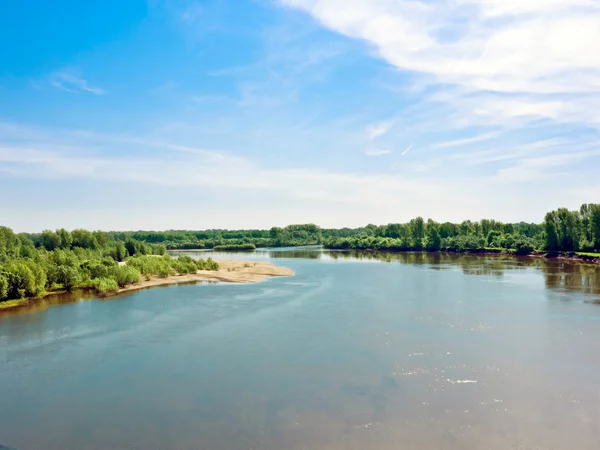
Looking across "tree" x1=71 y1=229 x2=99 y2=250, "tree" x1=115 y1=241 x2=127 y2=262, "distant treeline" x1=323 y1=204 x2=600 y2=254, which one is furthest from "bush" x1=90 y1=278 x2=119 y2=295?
"distant treeline" x1=323 y1=204 x2=600 y2=254

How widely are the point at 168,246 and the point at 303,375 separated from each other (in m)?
121

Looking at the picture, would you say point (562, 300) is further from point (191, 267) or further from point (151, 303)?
point (191, 267)

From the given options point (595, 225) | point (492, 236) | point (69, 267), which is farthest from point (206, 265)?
point (492, 236)

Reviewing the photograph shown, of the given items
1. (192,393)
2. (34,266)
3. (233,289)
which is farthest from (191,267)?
(192,393)

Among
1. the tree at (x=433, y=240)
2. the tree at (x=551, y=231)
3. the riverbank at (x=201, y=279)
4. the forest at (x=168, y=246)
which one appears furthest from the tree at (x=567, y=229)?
the riverbank at (x=201, y=279)

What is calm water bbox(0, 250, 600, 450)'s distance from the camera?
40.5 feet

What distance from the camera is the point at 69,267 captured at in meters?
37.9

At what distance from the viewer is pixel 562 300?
32.1 m

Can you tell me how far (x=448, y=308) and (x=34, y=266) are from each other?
32.0m

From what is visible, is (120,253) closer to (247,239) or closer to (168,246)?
(168,246)

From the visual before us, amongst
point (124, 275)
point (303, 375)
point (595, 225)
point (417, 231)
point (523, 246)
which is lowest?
point (303, 375)

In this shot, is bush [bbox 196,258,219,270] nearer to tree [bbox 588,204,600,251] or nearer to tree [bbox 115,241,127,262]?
tree [bbox 115,241,127,262]

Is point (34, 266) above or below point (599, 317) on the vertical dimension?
above

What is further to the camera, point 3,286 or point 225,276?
point 225,276
